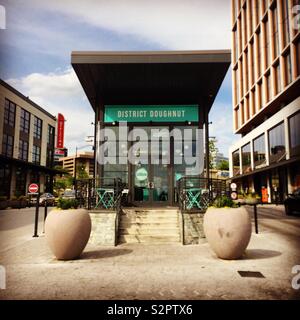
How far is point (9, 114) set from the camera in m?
32.4

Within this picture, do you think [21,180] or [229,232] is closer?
[229,232]

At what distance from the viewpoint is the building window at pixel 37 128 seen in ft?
136

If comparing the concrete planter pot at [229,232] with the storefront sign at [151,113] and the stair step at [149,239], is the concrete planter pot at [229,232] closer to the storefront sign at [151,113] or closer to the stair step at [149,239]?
the stair step at [149,239]

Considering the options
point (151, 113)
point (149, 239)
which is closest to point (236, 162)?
point (151, 113)

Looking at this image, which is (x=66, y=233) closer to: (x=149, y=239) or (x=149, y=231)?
(x=149, y=239)

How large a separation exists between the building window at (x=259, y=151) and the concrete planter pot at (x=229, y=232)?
28.4 metres

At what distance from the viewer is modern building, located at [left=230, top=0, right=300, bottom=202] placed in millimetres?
23188

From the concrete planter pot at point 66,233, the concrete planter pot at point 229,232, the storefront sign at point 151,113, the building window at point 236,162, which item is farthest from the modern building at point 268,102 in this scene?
the concrete planter pot at point 66,233

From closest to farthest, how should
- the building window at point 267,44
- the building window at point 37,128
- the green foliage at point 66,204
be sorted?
the green foliage at point 66,204 < the building window at point 267,44 < the building window at point 37,128

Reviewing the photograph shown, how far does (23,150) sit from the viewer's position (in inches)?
1485

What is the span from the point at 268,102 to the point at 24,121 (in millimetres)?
31608
